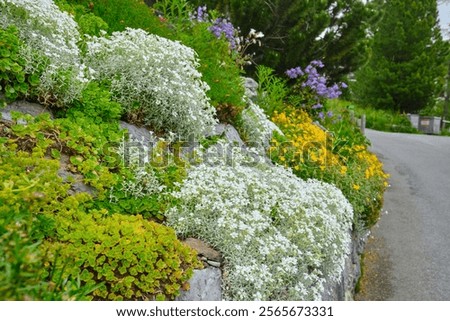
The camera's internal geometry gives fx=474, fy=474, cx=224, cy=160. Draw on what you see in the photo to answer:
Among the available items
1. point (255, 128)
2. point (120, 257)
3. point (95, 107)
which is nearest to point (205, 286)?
point (120, 257)

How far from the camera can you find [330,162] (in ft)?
24.0

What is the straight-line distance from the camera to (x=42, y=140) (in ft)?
12.1

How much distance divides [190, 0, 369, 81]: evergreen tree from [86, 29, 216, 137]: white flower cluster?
5.91 metres

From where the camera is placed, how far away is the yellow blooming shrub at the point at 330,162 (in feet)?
22.2

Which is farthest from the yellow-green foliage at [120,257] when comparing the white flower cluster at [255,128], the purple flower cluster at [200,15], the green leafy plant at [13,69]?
the purple flower cluster at [200,15]

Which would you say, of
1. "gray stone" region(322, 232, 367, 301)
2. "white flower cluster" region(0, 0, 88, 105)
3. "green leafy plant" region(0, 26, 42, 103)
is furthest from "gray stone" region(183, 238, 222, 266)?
"green leafy plant" region(0, 26, 42, 103)

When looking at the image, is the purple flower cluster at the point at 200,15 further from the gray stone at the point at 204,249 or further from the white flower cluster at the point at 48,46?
the gray stone at the point at 204,249

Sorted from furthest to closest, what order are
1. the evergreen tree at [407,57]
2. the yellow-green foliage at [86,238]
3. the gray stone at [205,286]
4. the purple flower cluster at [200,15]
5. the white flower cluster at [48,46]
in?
the evergreen tree at [407,57] → the purple flower cluster at [200,15] → the white flower cluster at [48,46] → the gray stone at [205,286] → the yellow-green foliage at [86,238]

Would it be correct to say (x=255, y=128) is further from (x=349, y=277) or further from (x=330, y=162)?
(x=349, y=277)

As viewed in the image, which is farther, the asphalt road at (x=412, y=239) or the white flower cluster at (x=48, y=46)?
the asphalt road at (x=412, y=239)

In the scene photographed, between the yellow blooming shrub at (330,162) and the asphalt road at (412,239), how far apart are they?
578 mm

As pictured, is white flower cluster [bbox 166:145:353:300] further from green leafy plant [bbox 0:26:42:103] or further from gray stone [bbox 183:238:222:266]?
green leafy plant [bbox 0:26:42:103]

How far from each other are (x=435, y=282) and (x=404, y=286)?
0.45 m
